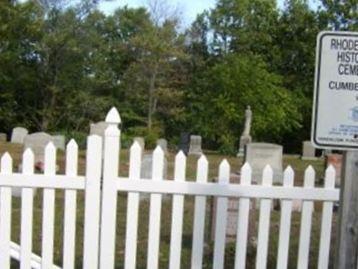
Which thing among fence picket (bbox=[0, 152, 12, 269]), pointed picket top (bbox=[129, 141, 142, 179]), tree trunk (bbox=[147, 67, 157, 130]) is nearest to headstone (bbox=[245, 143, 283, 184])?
pointed picket top (bbox=[129, 141, 142, 179])

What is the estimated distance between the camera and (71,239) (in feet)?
16.3

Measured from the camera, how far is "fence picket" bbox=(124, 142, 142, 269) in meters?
4.86

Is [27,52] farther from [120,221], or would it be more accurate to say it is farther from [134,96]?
[120,221]

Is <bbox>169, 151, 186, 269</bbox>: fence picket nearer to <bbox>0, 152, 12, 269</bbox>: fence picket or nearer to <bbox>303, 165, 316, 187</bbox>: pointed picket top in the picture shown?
<bbox>303, 165, 316, 187</bbox>: pointed picket top

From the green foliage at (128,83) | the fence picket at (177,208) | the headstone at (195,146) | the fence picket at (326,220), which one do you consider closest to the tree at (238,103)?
the green foliage at (128,83)

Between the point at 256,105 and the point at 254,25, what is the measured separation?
1391cm

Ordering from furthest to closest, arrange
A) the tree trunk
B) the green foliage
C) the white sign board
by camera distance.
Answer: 1. the tree trunk
2. the green foliage
3. the white sign board

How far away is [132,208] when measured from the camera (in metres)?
4.90

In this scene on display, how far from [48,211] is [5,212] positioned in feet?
1.01

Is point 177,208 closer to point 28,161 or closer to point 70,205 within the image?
point 70,205

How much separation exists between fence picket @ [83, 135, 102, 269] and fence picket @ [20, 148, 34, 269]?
1.35ft

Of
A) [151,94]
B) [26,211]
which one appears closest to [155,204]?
[26,211]

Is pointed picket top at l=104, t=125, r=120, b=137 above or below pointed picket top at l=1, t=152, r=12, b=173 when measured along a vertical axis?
above

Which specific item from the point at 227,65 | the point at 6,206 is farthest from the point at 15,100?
the point at 6,206
